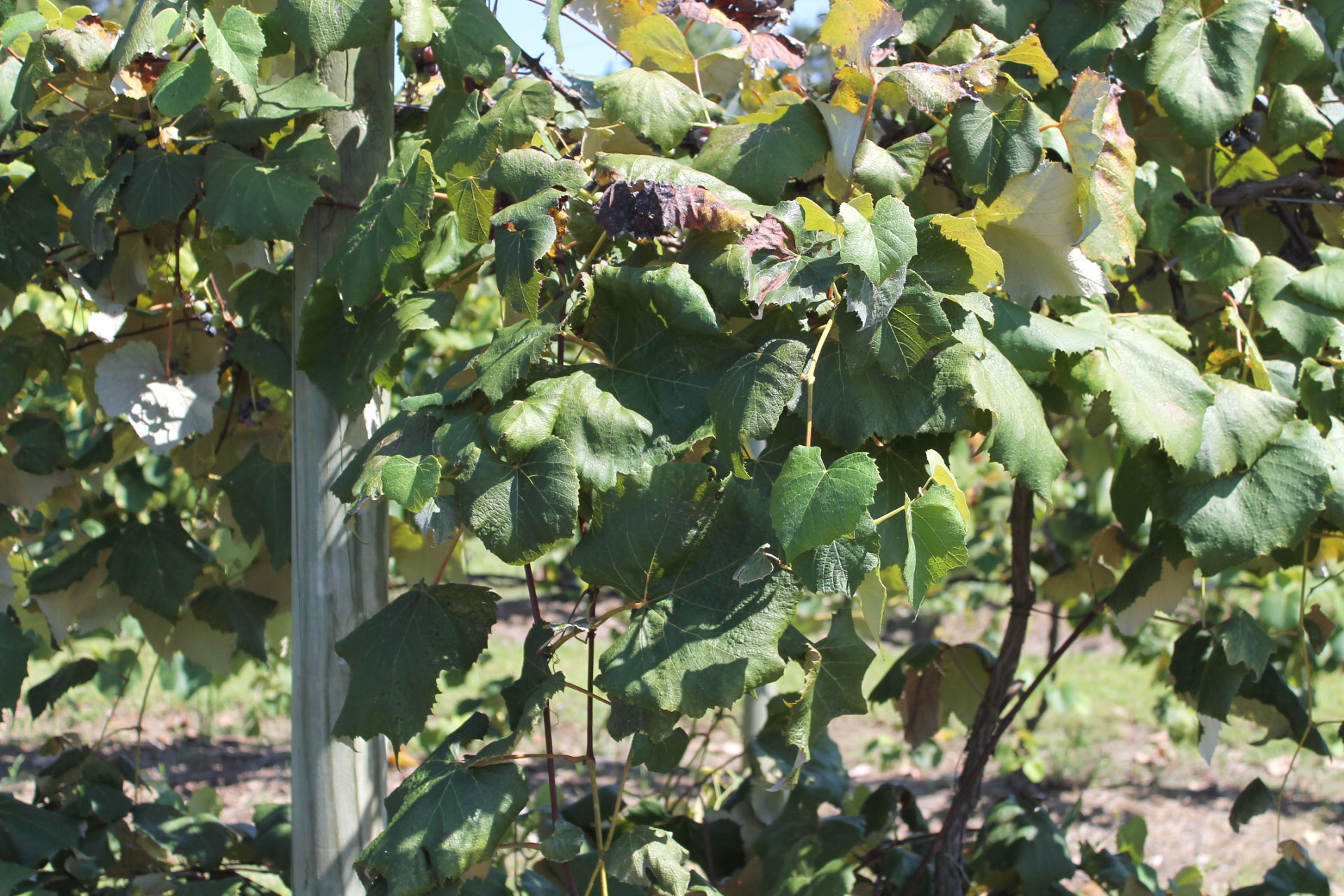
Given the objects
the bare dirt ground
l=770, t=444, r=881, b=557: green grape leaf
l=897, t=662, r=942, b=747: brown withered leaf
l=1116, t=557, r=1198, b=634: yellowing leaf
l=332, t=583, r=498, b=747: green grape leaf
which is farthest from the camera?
the bare dirt ground

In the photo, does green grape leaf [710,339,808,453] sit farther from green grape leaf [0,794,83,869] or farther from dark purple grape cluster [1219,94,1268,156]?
green grape leaf [0,794,83,869]

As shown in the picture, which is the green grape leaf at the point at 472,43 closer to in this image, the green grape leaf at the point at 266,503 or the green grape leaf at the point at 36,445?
the green grape leaf at the point at 266,503

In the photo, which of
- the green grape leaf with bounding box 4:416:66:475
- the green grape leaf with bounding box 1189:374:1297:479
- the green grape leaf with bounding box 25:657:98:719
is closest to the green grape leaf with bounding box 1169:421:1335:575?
the green grape leaf with bounding box 1189:374:1297:479

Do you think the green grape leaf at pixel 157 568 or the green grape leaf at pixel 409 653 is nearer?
the green grape leaf at pixel 409 653

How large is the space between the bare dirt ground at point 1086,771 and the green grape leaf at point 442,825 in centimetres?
219

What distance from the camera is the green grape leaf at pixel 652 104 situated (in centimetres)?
125

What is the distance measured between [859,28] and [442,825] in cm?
90

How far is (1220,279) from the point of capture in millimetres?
1438

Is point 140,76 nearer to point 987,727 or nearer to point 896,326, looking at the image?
point 896,326

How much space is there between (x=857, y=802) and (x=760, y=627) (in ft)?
4.91

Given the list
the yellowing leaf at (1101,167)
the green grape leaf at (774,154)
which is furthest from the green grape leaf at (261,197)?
the yellowing leaf at (1101,167)

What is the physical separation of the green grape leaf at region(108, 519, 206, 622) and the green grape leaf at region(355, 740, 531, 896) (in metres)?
0.77

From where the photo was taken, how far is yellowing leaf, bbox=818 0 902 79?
1.07 meters

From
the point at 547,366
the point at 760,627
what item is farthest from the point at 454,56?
the point at 760,627
